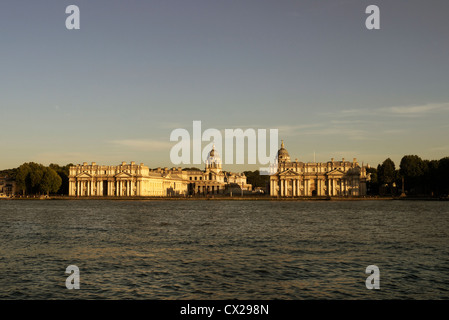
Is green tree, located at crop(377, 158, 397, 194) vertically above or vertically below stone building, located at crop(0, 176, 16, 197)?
above

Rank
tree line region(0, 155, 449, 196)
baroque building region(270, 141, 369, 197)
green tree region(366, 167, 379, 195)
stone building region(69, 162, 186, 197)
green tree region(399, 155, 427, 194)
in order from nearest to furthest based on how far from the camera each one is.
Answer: tree line region(0, 155, 449, 196)
green tree region(399, 155, 427, 194)
baroque building region(270, 141, 369, 197)
stone building region(69, 162, 186, 197)
green tree region(366, 167, 379, 195)

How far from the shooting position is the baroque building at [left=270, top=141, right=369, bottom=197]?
165 meters

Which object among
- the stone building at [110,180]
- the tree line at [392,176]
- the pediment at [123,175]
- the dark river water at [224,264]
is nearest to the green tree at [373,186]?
the tree line at [392,176]

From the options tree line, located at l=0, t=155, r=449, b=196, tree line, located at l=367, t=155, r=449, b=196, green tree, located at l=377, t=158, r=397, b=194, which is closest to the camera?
tree line, located at l=367, t=155, r=449, b=196

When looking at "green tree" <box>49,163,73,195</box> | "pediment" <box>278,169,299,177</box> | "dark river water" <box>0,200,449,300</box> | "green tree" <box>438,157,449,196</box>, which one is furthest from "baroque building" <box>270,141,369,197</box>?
"dark river water" <box>0,200,449,300</box>

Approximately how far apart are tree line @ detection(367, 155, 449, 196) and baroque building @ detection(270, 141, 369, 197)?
8229 millimetres

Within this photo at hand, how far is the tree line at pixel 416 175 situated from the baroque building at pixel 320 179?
8229 mm

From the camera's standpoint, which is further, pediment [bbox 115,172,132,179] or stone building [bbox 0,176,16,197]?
stone building [bbox 0,176,16,197]

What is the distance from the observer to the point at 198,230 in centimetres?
4384

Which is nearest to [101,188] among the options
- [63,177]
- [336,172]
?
[63,177]

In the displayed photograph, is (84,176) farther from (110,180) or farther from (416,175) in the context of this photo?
(416,175)

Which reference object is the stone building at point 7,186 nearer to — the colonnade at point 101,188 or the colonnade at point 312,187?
the colonnade at point 101,188

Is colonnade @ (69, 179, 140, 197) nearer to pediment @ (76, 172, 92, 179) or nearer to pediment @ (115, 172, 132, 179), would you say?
pediment @ (76, 172, 92, 179)
